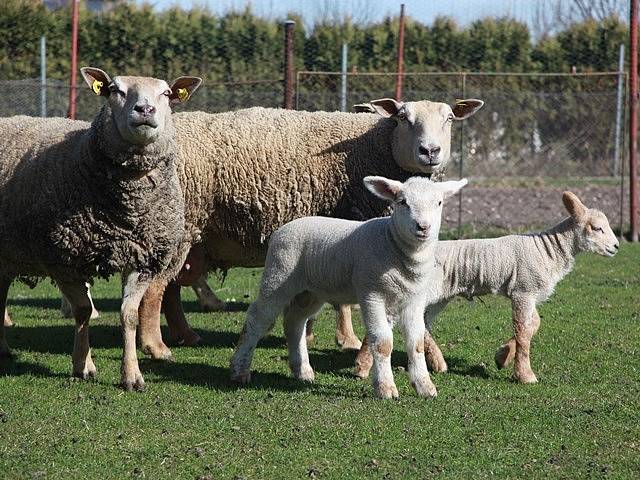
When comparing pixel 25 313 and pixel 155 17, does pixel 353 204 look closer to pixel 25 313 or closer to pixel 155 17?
pixel 25 313

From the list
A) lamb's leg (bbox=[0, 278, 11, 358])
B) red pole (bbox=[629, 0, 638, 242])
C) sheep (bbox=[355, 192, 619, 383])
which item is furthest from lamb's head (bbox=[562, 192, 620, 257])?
red pole (bbox=[629, 0, 638, 242])

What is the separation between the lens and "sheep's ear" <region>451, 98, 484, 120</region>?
9.28 meters

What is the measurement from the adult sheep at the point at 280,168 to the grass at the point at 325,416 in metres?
0.96

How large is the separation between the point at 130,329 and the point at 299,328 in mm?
1119

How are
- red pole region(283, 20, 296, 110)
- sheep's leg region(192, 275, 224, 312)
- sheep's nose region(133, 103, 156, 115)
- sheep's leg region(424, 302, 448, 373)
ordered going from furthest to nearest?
red pole region(283, 20, 296, 110)
sheep's leg region(192, 275, 224, 312)
sheep's leg region(424, 302, 448, 373)
sheep's nose region(133, 103, 156, 115)

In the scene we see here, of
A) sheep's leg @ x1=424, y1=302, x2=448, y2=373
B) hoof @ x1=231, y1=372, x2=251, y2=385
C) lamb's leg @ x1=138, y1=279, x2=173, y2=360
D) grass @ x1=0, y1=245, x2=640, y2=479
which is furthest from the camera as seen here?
lamb's leg @ x1=138, y1=279, x2=173, y2=360

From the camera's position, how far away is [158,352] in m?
8.73

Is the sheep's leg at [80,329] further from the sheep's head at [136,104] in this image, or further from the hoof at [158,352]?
the sheep's head at [136,104]

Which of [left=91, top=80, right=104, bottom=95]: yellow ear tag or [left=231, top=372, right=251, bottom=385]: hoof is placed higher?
[left=91, top=80, right=104, bottom=95]: yellow ear tag

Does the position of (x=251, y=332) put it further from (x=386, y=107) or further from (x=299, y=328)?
(x=386, y=107)

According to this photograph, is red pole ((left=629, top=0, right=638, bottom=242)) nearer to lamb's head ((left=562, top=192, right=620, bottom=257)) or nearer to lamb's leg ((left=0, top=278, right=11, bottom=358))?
lamb's head ((left=562, top=192, right=620, bottom=257))

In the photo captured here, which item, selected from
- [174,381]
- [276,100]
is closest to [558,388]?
[174,381]

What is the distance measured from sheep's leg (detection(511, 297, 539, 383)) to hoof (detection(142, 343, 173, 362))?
265cm

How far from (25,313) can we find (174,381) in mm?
3790
